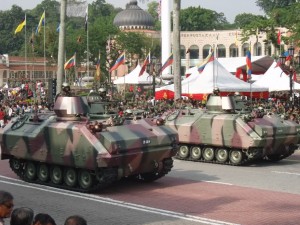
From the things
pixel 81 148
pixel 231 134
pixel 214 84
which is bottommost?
pixel 231 134

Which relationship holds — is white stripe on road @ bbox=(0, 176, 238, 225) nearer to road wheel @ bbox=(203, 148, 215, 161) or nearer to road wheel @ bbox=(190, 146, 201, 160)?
road wheel @ bbox=(190, 146, 201, 160)

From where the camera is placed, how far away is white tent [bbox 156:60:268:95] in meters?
30.3

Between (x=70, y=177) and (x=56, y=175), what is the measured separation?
59 centimetres

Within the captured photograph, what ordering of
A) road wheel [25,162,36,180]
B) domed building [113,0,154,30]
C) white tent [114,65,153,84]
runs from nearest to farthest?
road wheel [25,162,36,180], white tent [114,65,153,84], domed building [113,0,154,30]

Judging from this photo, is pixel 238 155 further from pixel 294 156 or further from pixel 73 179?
pixel 73 179

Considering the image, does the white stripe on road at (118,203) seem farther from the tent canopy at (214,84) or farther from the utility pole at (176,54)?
the tent canopy at (214,84)

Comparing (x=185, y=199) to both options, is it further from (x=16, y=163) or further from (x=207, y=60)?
(x=207, y=60)

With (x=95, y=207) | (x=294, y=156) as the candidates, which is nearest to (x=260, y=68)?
(x=294, y=156)

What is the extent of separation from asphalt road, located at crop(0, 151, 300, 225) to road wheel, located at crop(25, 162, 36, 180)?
0.31 meters

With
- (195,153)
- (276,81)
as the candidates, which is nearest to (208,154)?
(195,153)

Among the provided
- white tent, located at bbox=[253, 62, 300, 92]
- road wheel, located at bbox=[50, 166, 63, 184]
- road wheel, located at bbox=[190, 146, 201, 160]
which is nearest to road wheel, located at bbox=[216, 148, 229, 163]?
road wheel, located at bbox=[190, 146, 201, 160]

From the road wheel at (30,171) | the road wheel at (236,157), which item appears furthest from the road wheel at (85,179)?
the road wheel at (236,157)

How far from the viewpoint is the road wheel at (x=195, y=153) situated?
2211cm

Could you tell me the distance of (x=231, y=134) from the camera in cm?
2077
